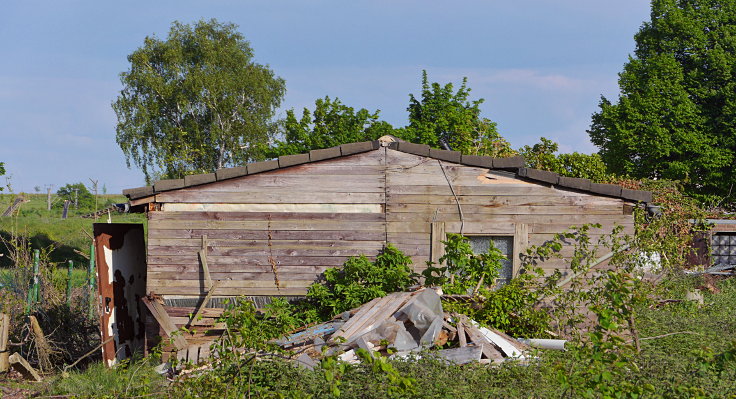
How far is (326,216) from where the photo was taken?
477 inches

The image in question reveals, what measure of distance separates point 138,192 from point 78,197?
4602 centimetres

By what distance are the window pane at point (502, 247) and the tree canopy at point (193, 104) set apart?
90.3 feet

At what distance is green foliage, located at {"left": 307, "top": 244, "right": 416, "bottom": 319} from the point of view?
1130 cm

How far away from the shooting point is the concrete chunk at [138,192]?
11859 millimetres

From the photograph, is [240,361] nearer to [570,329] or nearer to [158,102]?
[570,329]

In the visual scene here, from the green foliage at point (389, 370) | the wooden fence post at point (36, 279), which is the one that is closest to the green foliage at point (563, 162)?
the wooden fence post at point (36, 279)

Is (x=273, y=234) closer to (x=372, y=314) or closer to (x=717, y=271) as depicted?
(x=372, y=314)

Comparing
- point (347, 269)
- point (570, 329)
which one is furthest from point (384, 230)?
point (570, 329)

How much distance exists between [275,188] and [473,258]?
3360 mm

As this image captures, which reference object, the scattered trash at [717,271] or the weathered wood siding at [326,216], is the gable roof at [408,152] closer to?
the weathered wood siding at [326,216]

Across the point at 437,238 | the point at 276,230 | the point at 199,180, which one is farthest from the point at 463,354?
the point at 199,180

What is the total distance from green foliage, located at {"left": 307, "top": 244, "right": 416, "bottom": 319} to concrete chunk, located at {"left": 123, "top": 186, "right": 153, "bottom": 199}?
301cm

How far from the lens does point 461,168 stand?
39.3 feet

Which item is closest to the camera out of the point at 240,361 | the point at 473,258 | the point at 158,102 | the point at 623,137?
the point at 240,361
